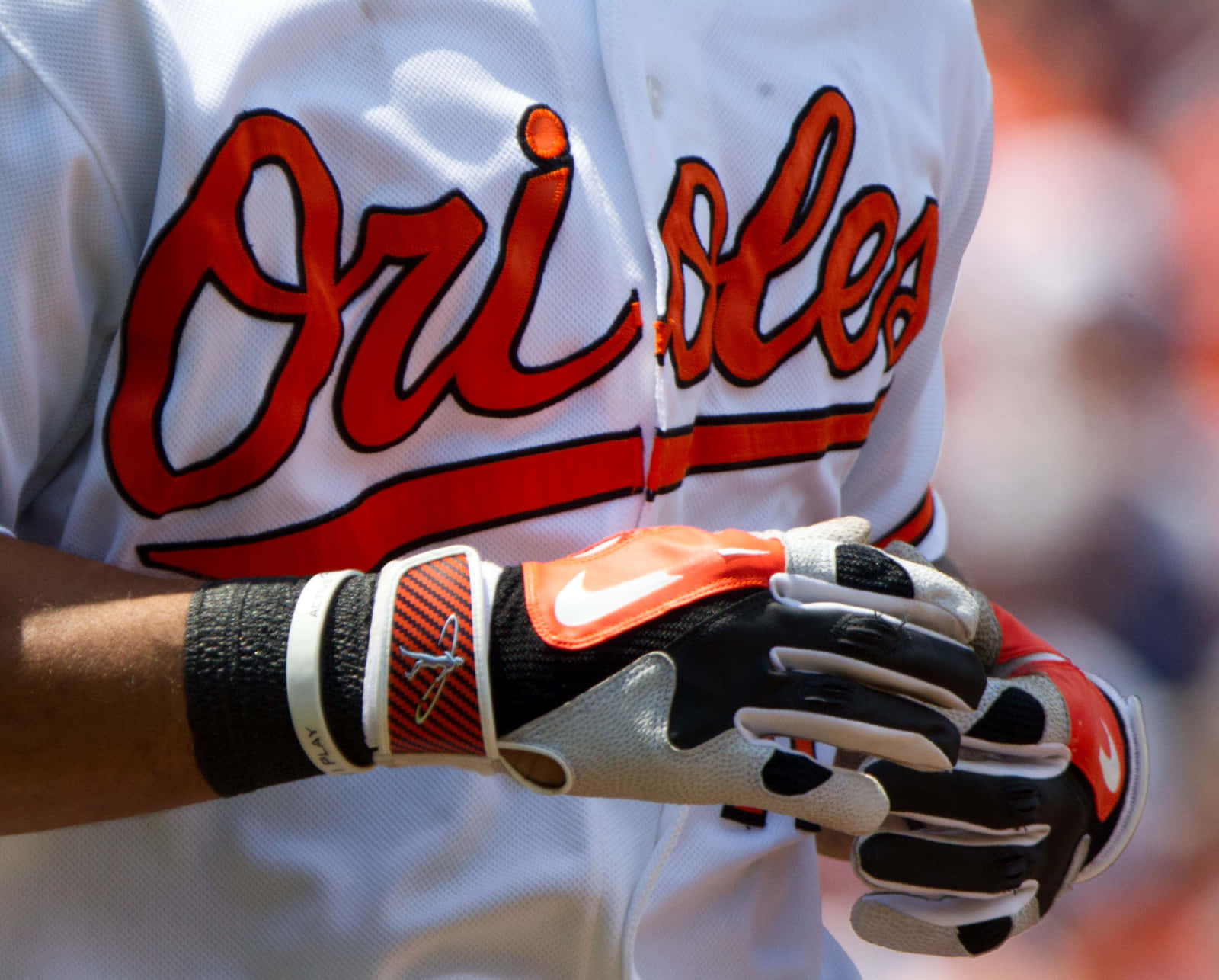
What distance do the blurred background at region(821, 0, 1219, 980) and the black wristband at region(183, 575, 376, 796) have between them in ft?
6.03

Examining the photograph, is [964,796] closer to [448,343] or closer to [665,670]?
[665,670]

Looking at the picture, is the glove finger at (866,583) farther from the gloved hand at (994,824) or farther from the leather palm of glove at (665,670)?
the gloved hand at (994,824)

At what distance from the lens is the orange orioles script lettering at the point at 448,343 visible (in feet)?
2.18

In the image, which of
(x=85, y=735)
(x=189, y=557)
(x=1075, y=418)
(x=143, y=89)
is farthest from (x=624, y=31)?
(x=1075, y=418)

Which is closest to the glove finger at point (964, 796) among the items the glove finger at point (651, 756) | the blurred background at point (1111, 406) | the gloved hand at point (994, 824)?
the gloved hand at point (994, 824)

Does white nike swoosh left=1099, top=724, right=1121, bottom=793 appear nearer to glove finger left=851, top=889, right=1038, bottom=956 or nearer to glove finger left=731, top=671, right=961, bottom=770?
glove finger left=851, top=889, right=1038, bottom=956

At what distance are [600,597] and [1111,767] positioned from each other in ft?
1.81

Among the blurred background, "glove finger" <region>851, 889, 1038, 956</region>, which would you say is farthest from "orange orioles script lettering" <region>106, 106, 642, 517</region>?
the blurred background

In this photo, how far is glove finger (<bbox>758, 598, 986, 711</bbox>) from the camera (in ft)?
2.16

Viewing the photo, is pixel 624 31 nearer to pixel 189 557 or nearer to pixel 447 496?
A: pixel 447 496

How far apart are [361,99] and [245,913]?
1.82 feet

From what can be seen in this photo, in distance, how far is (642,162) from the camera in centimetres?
82

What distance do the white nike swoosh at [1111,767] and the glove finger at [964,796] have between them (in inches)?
4.6

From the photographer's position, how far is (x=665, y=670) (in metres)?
0.64
